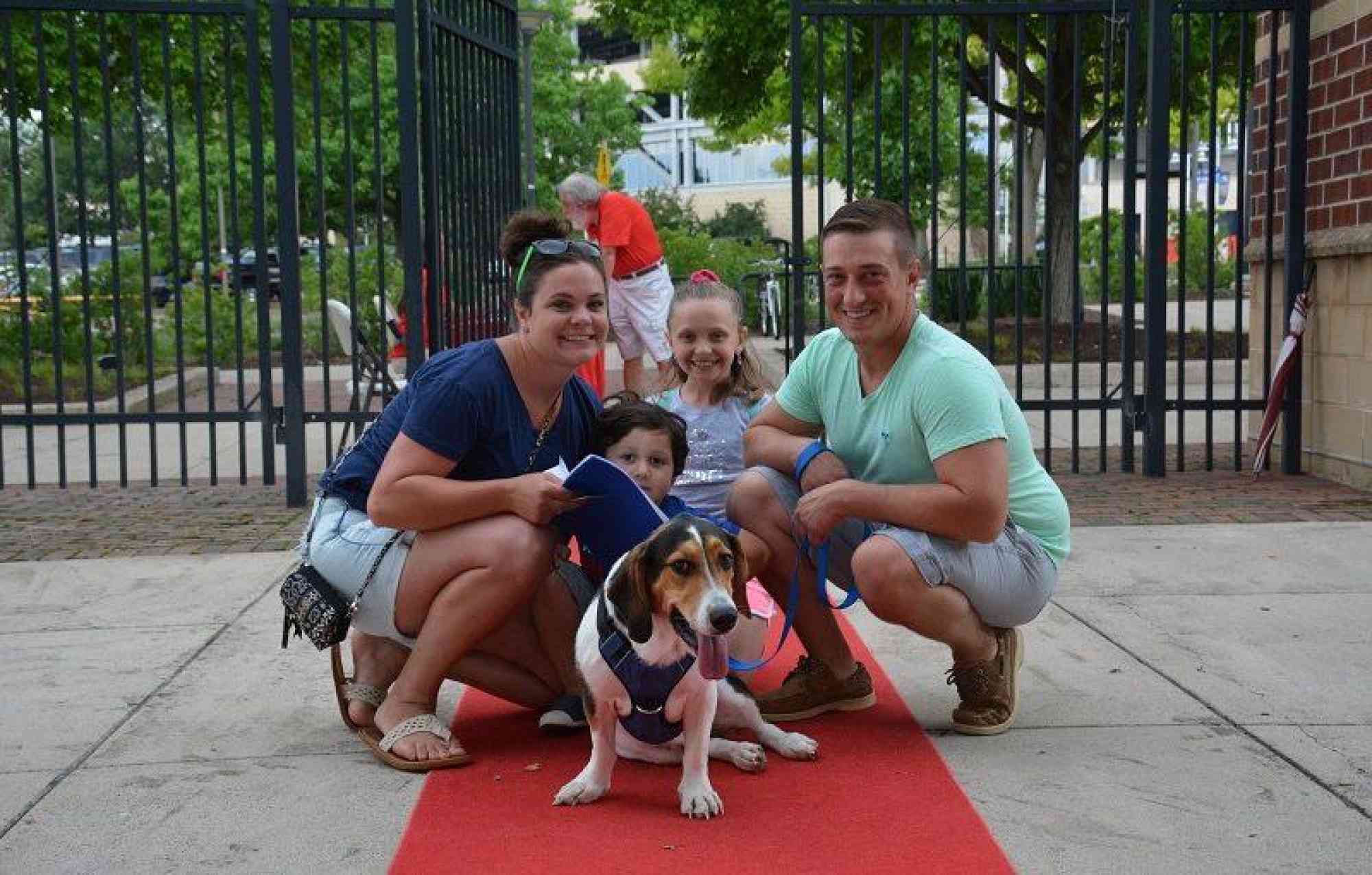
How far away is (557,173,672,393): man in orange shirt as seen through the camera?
11.1 meters

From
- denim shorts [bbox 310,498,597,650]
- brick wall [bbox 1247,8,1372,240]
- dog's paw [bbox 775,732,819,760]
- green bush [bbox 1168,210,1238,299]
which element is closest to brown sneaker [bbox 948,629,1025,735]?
dog's paw [bbox 775,732,819,760]

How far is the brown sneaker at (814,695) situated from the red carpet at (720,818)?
0.37ft

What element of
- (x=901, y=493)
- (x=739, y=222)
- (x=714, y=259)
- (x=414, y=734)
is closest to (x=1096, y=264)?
(x=714, y=259)

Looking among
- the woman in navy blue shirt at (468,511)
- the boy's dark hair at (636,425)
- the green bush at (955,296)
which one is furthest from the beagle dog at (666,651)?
the green bush at (955,296)

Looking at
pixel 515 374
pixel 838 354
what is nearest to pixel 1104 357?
pixel 838 354

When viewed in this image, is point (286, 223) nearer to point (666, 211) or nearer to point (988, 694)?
point (988, 694)

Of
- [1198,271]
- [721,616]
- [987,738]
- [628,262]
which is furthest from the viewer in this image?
[1198,271]

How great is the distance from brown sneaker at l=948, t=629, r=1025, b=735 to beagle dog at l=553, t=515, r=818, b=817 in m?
0.68

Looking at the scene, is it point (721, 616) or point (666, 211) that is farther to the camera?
point (666, 211)

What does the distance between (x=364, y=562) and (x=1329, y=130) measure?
270 inches

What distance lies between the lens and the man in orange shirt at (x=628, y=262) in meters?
11.1

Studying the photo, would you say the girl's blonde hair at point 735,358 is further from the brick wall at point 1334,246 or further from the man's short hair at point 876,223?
the brick wall at point 1334,246

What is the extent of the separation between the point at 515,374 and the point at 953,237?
40.1 m

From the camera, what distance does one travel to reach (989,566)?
14.2 ft
